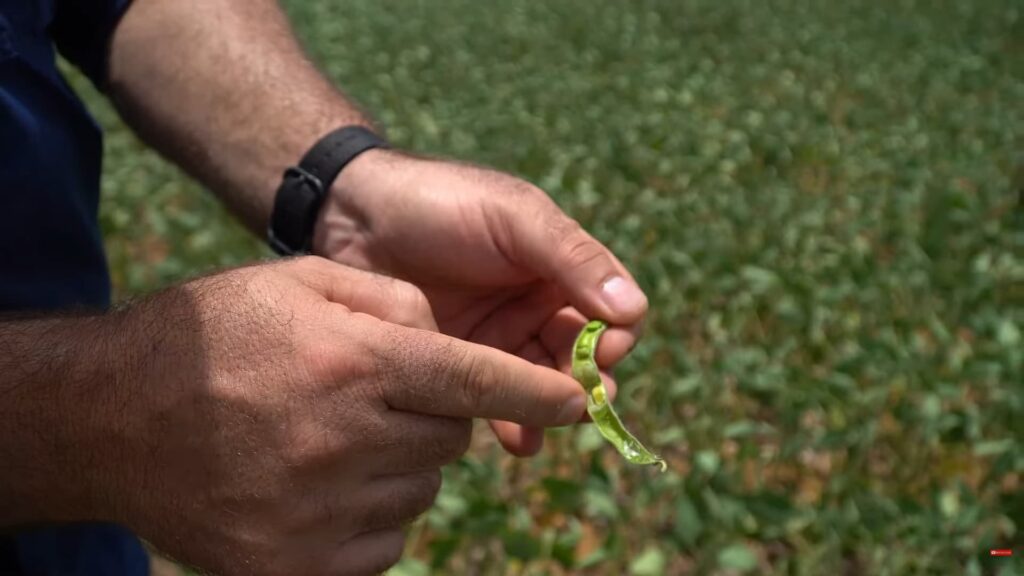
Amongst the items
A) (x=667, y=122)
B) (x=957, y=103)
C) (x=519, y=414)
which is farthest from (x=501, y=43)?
(x=519, y=414)

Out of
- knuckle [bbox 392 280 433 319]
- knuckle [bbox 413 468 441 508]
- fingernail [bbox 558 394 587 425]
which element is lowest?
knuckle [bbox 413 468 441 508]

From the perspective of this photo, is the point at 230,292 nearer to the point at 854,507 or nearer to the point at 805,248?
the point at 854,507

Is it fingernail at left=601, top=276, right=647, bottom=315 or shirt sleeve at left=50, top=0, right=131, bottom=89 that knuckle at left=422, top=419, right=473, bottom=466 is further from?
shirt sleeve at left=50, top=0, right=131, bottom=89

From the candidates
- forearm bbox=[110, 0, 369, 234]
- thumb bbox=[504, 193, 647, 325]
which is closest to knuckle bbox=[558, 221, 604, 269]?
thumb bbox=[504, 193, 647, 325]

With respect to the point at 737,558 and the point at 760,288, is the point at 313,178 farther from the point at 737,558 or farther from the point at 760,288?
the point at 760,288

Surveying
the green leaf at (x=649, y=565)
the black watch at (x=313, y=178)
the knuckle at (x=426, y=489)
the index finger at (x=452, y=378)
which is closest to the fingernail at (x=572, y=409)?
the index finger at (x=452, y=378)

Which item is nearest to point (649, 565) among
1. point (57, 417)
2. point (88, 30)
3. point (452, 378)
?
point (452, 378)

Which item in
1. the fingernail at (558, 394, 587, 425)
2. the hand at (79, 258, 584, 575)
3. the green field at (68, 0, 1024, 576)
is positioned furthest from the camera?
the green field at (68, 0, 1024, 576)
